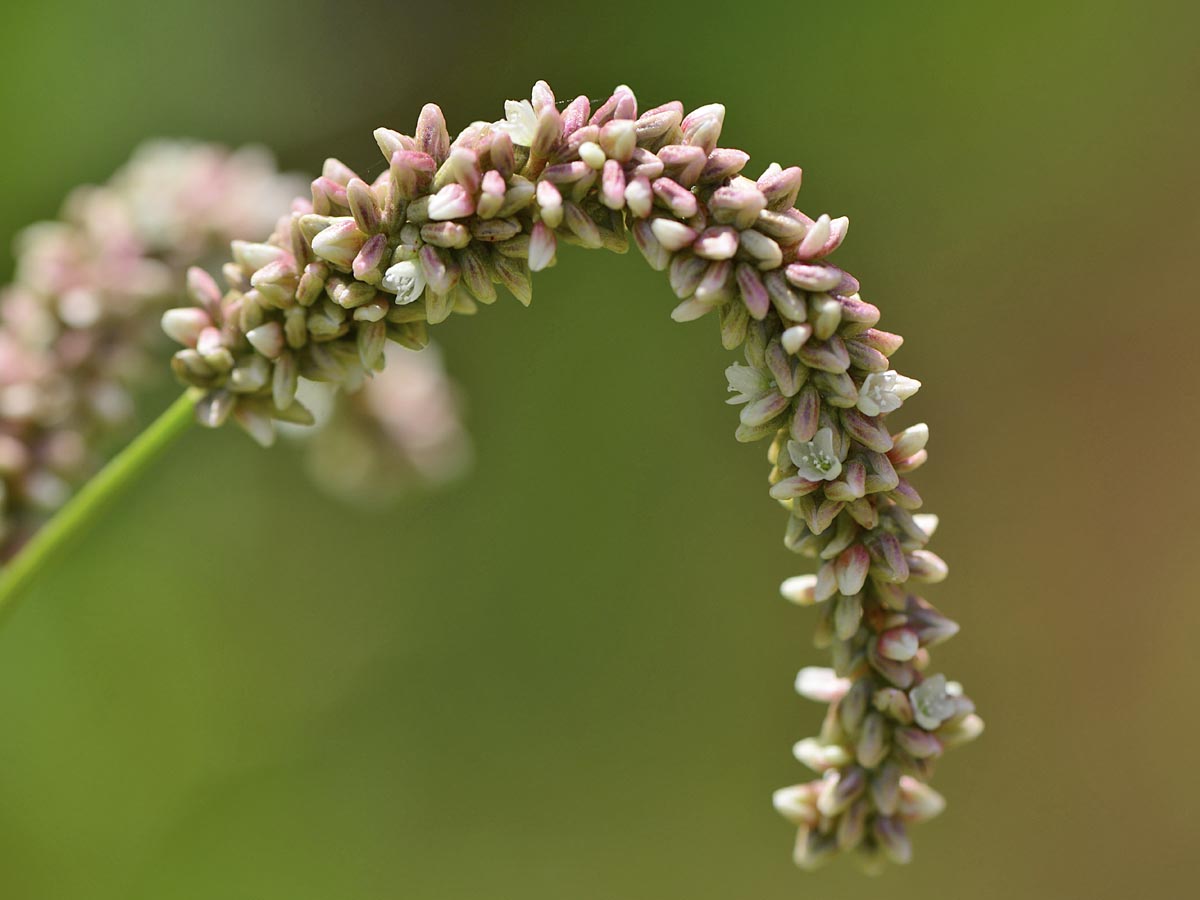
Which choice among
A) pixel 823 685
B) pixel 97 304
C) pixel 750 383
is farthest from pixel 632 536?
pixel 750 383

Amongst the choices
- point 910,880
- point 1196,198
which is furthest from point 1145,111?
point 910,880

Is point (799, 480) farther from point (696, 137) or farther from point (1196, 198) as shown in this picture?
point (1196, 198)

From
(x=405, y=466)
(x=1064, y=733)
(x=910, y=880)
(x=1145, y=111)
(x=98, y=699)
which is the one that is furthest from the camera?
(x=1145, y=111)

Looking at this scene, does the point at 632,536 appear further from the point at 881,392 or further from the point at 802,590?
the point at 881,392

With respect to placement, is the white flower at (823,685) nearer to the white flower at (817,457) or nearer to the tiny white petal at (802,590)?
the tiny white petal at (802,590)

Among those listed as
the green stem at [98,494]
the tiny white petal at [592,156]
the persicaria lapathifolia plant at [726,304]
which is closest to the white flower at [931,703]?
the persicaria lapathifolia plant at [726,304]

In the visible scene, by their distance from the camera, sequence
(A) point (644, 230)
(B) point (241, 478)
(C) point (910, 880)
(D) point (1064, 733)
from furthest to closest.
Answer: (D) point (1064, 733) → (C) point (910, 880) → (B) point (241, 478) → (A) point (644, 230)

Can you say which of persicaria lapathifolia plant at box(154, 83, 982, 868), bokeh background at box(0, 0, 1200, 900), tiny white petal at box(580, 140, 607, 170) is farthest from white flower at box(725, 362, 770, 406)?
bokeh background at box(0, 0, 1200, 900)

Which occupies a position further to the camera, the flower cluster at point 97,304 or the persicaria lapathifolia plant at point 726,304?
the flower cluster at point 97,304
